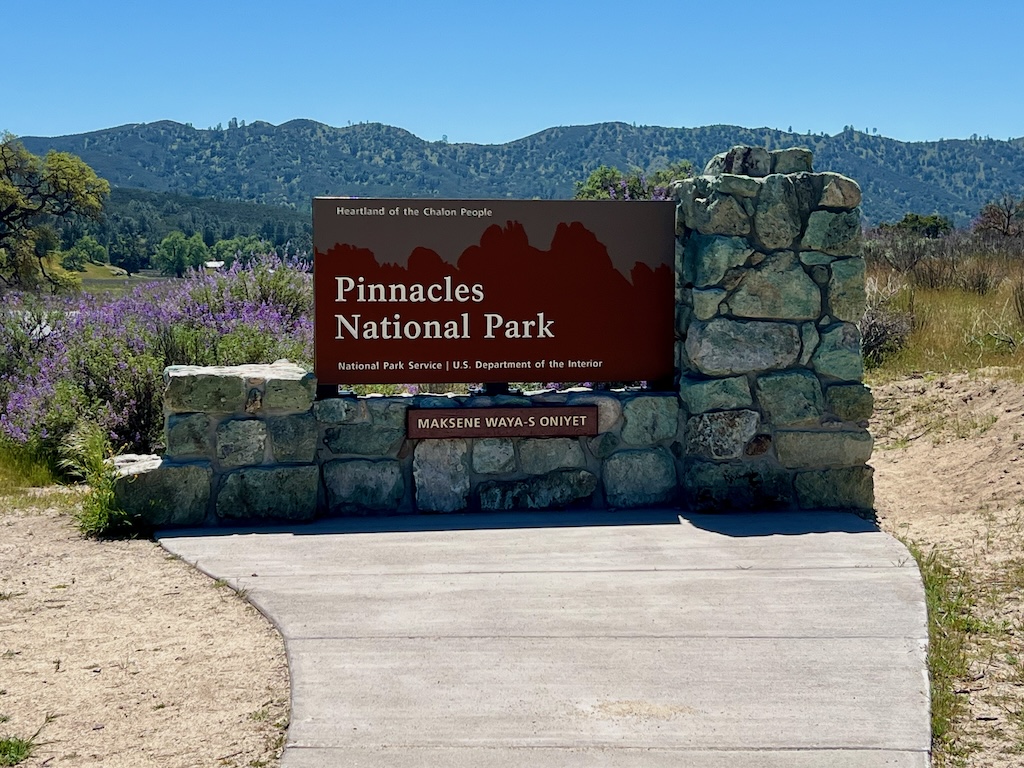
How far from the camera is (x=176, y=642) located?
459 centimetres

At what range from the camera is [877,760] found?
3.51m

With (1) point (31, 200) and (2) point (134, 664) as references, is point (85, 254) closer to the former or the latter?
(1) point (31, 200)

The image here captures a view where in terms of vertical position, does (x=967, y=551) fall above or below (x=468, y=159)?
below

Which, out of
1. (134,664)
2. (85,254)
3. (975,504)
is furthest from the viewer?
(85,254)

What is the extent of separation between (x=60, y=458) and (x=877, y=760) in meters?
7.21

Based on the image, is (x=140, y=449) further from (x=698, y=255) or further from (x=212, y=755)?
(x=212, y=755)

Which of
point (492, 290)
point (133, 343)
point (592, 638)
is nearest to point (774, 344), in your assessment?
point (492, 290)

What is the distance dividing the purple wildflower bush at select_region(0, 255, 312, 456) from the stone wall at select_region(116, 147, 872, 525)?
7.75 feet

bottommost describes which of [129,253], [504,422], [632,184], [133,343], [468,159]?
[504,422]

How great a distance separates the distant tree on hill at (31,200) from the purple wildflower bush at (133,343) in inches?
266

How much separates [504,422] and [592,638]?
2450mm

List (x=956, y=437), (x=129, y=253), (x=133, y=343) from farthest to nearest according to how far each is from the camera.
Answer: (x=129, y=253) → (x=133, y=343) → (x=956, y=437)

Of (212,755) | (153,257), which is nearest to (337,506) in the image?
(212,755)

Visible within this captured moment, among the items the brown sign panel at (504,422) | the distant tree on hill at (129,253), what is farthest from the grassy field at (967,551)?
the distant tree on hill at (129,253)
